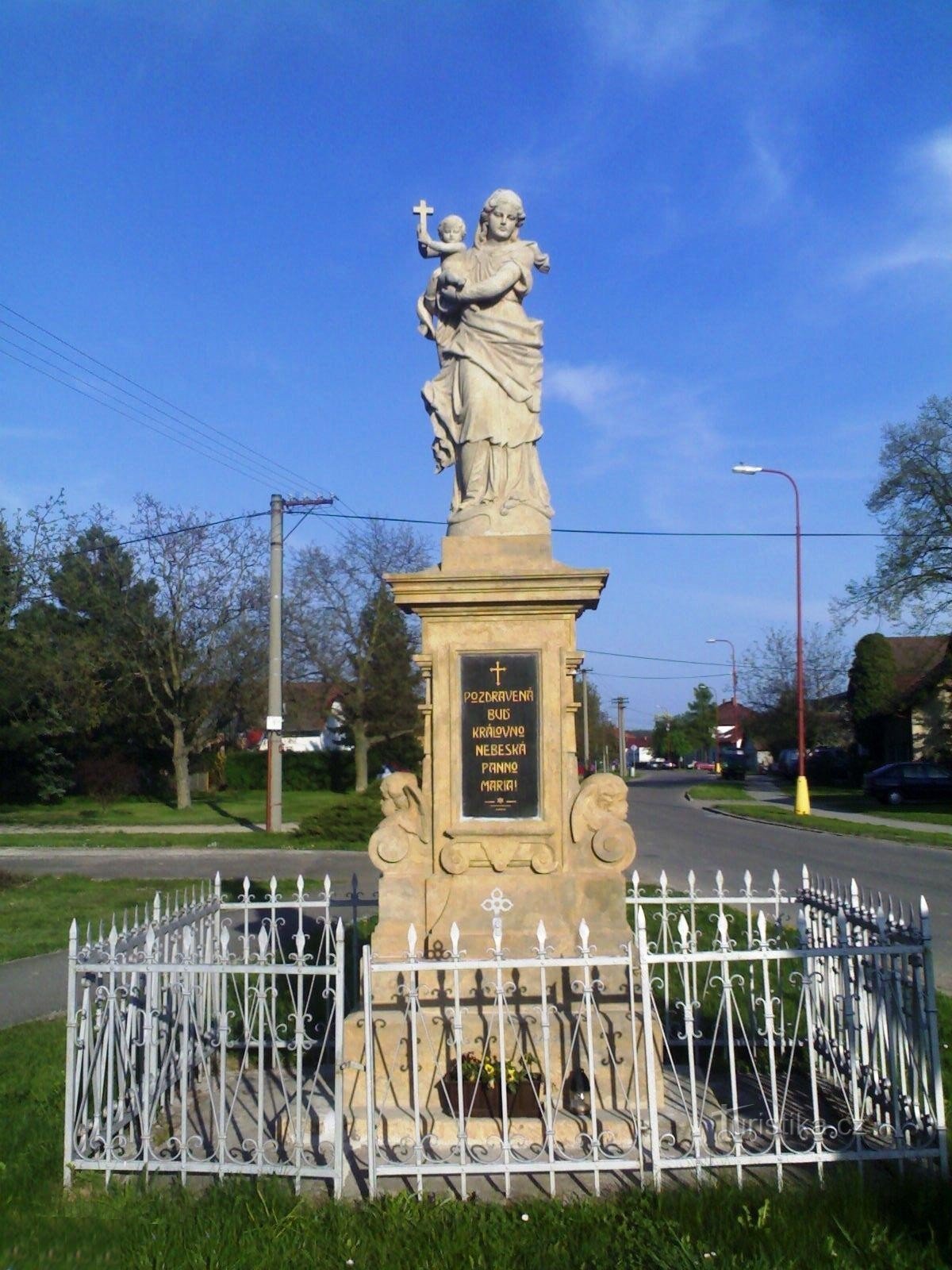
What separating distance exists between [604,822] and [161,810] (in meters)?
32.0

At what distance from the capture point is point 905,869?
16.9 m

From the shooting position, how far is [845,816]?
1158 inches

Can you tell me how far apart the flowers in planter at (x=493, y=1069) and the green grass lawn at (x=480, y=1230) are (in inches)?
33.5

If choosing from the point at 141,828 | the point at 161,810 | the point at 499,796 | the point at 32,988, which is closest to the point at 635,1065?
the point at 499,796

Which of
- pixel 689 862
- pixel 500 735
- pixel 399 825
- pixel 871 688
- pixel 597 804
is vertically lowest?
pixel 689 862

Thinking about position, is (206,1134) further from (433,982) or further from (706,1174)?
(706,1174)

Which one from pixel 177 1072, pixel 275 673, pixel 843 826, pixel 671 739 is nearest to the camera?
pixel 177 1072

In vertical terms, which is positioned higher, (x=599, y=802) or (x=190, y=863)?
(x=599, y=802)

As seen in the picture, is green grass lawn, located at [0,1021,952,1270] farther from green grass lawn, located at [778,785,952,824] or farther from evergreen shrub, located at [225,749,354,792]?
evergreen shrub, located at [225,749,354,792]

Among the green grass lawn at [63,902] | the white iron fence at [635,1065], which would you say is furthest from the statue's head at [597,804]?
the green grass lawn at [63,902]

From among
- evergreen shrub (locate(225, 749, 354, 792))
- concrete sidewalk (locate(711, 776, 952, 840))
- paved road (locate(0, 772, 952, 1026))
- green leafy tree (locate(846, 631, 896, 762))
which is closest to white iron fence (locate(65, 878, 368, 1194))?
paved road (locate(0, 772, 952, 1026))

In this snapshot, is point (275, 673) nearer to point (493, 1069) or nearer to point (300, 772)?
point (493, 1069)

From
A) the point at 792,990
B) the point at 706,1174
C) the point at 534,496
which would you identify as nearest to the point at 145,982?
the point at 706,1174

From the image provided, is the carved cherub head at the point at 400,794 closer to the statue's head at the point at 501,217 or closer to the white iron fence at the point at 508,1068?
the white iron fence at the point at 508,1068
